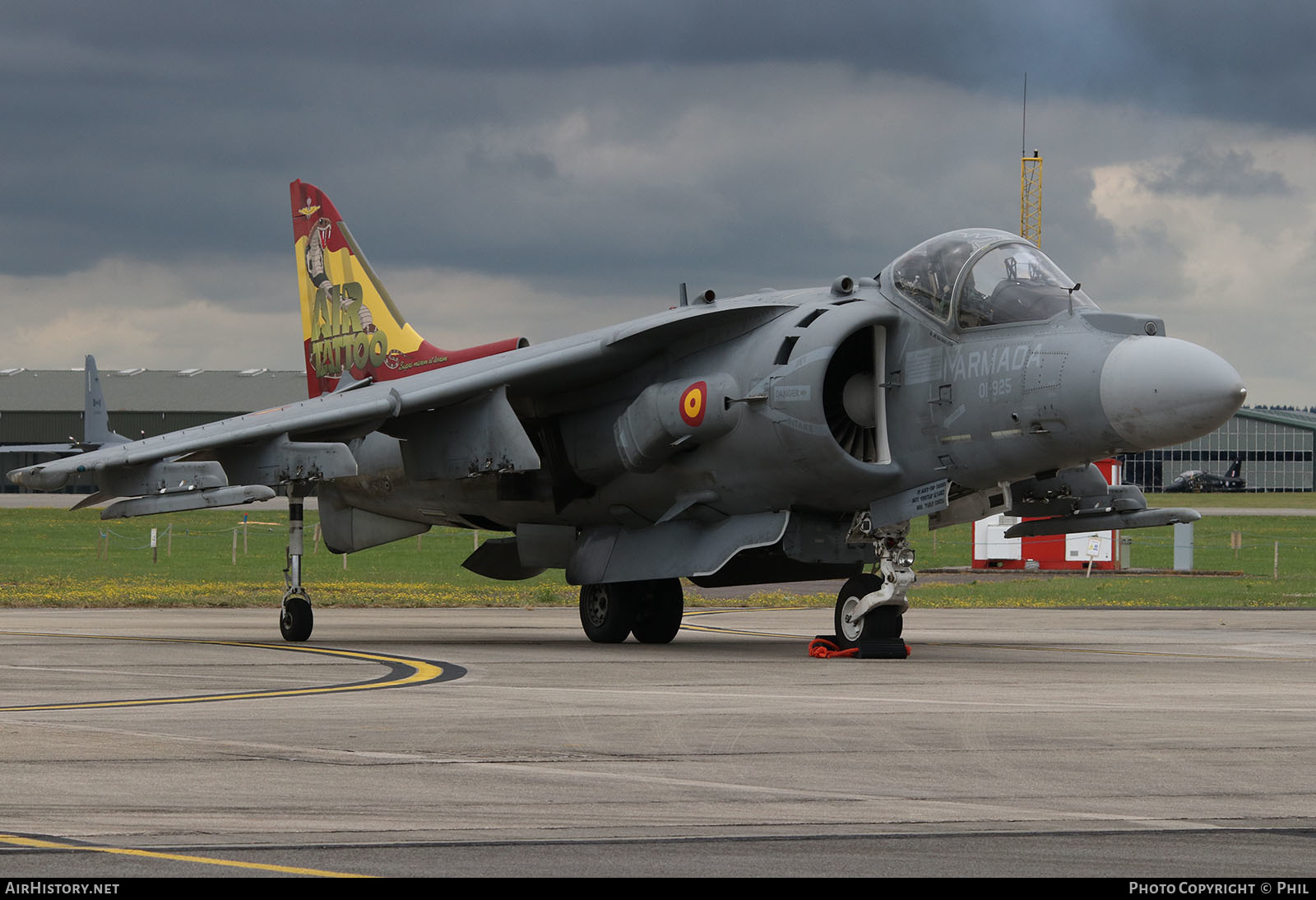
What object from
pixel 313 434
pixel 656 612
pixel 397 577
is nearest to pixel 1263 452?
pixel 397 577

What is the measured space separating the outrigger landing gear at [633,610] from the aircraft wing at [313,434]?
9.23 ft

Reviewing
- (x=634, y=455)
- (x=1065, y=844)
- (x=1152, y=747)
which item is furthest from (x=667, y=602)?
(x=1065, y=844)

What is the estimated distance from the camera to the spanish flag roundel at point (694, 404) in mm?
16969

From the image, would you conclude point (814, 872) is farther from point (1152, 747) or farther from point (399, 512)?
point (399, 512)

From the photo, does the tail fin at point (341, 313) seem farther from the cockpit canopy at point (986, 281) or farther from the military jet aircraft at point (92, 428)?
the cockpit canopy at point (986, 281)

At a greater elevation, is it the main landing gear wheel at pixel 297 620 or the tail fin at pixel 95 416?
the tail fin at pixel 95 416

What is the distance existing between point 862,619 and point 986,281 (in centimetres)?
346

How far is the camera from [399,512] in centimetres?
2105

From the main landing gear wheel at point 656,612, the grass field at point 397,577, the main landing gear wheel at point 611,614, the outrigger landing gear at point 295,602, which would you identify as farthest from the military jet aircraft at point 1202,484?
the outrigger landing gear at point 295,602

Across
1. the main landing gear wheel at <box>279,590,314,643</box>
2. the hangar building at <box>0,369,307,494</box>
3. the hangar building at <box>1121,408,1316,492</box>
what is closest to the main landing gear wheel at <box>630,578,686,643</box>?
the main landing gear wheel at <box>279,590,314,643</box>

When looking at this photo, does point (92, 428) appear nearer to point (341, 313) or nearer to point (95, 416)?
point (95, 416)

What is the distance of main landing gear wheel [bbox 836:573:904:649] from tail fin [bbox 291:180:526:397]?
24.6ft

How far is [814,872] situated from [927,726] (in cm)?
458

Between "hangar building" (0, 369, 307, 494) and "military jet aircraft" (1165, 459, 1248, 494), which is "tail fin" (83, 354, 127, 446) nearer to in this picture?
"hangar building" (0, 369, 307, 494)
